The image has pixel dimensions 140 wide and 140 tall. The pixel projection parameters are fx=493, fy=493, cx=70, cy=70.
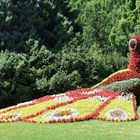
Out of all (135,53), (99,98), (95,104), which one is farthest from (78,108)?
(135,53)

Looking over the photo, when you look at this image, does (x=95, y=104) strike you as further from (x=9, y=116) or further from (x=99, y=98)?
(x=9, y=116)

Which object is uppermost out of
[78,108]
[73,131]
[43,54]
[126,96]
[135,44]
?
[43,54]

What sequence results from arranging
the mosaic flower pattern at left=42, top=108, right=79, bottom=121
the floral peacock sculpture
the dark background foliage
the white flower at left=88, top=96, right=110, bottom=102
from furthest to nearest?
1. the dark background foliage
2. the white flower at left=88, top=96, right=110, bottom=102
3. the floral peacock sculpture
4. the mosaic flower pattern at left=42, top=108, right=79, bottom=121

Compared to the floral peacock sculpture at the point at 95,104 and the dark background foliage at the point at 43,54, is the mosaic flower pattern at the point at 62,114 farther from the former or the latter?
the dark background foliage at the point at 43,54

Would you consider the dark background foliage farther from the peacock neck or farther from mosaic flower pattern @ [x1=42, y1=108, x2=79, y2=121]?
mosaic flower pattern @ [x1=42, y1=108, x2=79, y2=121]

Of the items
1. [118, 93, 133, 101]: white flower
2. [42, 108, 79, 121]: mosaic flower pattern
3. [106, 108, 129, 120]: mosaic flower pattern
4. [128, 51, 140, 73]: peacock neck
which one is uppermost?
[128, 51, 140, 73]: peacock neck

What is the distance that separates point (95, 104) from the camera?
2080 centimetres

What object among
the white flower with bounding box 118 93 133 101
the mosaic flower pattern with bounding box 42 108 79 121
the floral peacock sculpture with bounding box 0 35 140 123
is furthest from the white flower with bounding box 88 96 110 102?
the mosaic flower pattern with bounding box 42 108 79 121

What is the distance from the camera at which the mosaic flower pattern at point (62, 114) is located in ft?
61.3

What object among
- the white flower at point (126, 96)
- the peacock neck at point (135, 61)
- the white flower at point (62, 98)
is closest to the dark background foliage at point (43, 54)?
the peacock neck at point (135, 61)

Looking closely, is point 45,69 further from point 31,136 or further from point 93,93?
point 31,136

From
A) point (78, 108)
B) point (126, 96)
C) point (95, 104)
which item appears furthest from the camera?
point (126, 96)

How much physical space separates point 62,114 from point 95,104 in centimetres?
213

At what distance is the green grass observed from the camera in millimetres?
15273
